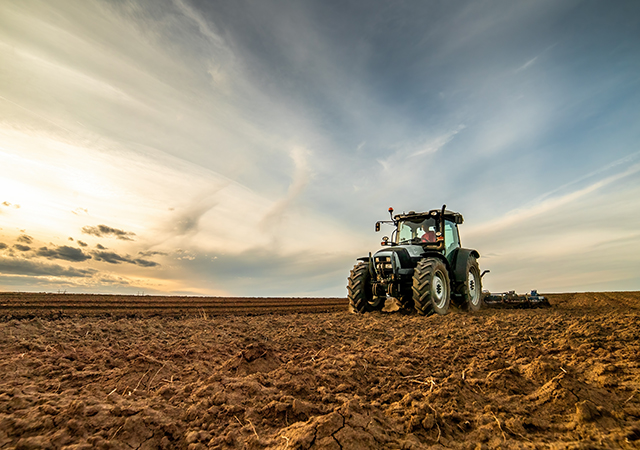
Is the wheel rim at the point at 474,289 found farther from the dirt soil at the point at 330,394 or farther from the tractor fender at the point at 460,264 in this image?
the dirt soil at the point at 330,394

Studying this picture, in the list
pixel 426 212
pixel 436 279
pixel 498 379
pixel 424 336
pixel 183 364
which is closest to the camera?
pixel 498 379

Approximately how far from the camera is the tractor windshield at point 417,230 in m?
10.3

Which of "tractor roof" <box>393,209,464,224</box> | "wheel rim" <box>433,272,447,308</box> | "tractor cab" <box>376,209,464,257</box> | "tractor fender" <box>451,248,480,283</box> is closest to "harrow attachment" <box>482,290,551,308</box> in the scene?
"tractor fender" <box>451,248,480,283</box>

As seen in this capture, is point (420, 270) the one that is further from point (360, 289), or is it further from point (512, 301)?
point (512, 301)

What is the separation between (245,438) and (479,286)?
11473mm

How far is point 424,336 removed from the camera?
5.33 m

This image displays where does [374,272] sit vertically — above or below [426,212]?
below

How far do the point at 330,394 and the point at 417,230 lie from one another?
328 inches

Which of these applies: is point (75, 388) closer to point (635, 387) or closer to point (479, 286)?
point (635, 387)

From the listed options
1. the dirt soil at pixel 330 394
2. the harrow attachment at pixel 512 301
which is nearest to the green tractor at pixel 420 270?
the harrow attachment at pixel 512 301

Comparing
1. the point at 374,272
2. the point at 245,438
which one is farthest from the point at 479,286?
the point at 245,438

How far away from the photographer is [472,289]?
38.2ft

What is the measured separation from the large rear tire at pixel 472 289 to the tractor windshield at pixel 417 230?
4.98 feet

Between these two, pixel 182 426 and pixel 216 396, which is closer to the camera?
pixel 182 426
